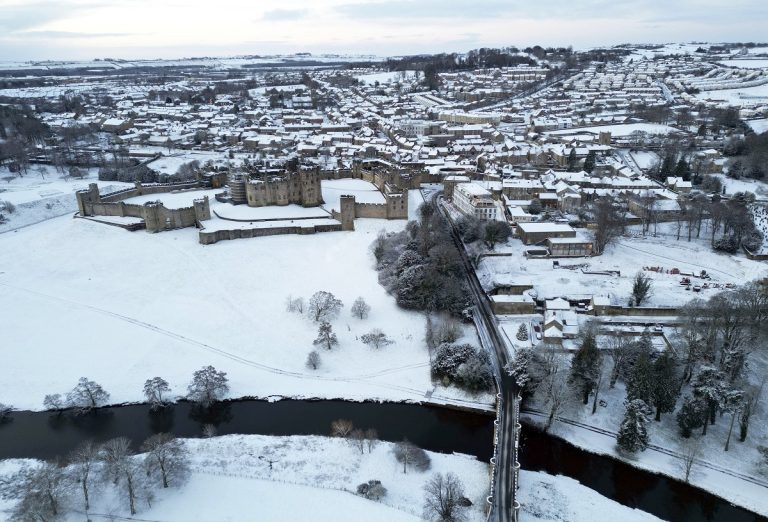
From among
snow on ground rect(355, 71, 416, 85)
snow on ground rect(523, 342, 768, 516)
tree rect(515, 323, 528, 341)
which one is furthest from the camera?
snow on ground rect(355, 71, 416, 85)

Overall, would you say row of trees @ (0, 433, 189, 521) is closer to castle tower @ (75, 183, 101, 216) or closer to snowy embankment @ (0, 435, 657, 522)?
snowy embankment @ (0, 435, 657, 522)

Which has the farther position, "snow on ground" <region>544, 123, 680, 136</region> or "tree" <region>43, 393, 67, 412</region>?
"snow on ground" <region>544, 123, 680, 136</region>

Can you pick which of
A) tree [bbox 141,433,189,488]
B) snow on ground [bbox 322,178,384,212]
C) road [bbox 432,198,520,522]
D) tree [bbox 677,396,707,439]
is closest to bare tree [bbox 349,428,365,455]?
road [bbox 432,198,520,522]

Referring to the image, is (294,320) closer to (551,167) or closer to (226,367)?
(226,367)

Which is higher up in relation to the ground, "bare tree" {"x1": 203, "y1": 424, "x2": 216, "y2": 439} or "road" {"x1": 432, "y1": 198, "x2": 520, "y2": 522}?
"road" {"x1": 432, "y1": 198, "x2": 520, "y2": 522}

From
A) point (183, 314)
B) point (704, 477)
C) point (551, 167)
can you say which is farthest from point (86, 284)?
point (551, 167)

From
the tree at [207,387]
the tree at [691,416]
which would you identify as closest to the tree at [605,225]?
the tree at [691,416]

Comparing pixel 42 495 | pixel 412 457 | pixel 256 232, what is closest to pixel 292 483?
pixel 412 457

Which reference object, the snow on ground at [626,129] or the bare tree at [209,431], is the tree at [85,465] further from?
the snow on ground at [626,129]
